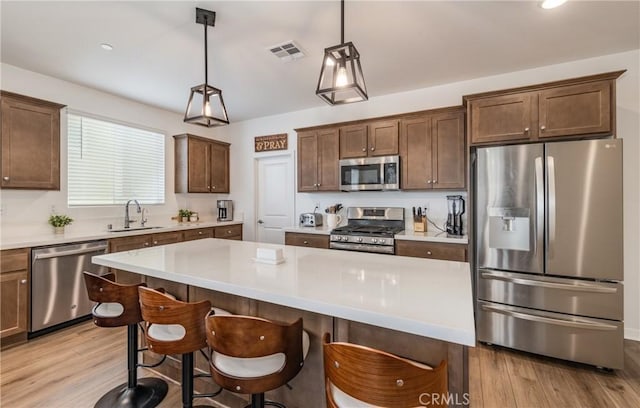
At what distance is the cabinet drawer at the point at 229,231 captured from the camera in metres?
4.75

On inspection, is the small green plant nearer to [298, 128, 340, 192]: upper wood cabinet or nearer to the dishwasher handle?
the dishwasher handle

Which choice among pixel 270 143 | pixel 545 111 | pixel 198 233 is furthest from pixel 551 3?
pixel 198 233

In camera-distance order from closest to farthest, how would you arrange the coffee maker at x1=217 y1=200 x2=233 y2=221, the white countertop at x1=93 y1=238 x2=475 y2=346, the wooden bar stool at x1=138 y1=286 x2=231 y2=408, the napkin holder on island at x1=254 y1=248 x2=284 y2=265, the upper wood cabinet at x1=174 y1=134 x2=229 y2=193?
the white countertop at x1=93 y1=238 x2=475 y2=346 < the wooden bar stool at x1=138 y1=286 x2=231 y2=408 < the napkin holder on island at x1=254 y1=248 x2=284 y2=265 < the upper wood cabinet at x1=174 y1=134 x2=229 y2=193 < the coffee maker at x1=217 y1=200 x2=233 y2=221

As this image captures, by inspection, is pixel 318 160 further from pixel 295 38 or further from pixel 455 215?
pixel 455 215

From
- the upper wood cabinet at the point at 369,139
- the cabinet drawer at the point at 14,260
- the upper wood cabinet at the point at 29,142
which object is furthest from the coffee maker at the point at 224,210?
the cabinet drawer at the point at 14,260

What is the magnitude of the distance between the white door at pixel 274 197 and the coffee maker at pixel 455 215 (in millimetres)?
2423

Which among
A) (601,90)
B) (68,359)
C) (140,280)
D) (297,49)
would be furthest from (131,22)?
(601,90)

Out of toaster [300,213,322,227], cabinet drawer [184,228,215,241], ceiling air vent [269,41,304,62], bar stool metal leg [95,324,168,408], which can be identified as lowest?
bar stool metal leg [95,324,168,408]

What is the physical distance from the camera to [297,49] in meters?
2.74

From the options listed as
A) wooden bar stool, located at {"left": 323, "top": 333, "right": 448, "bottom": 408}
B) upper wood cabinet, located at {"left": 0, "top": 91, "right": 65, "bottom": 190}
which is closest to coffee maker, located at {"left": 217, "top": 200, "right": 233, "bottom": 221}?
upper wood cabinet, located at {"left": 0, "top": 91, "right": 65, "bottom": 190}

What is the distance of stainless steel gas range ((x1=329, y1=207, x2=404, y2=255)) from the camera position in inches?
134

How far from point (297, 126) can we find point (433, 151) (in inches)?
88.7

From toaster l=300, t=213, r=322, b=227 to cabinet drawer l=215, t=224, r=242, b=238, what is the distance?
1.37 m

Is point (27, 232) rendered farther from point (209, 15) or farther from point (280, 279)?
point (280, 279)
